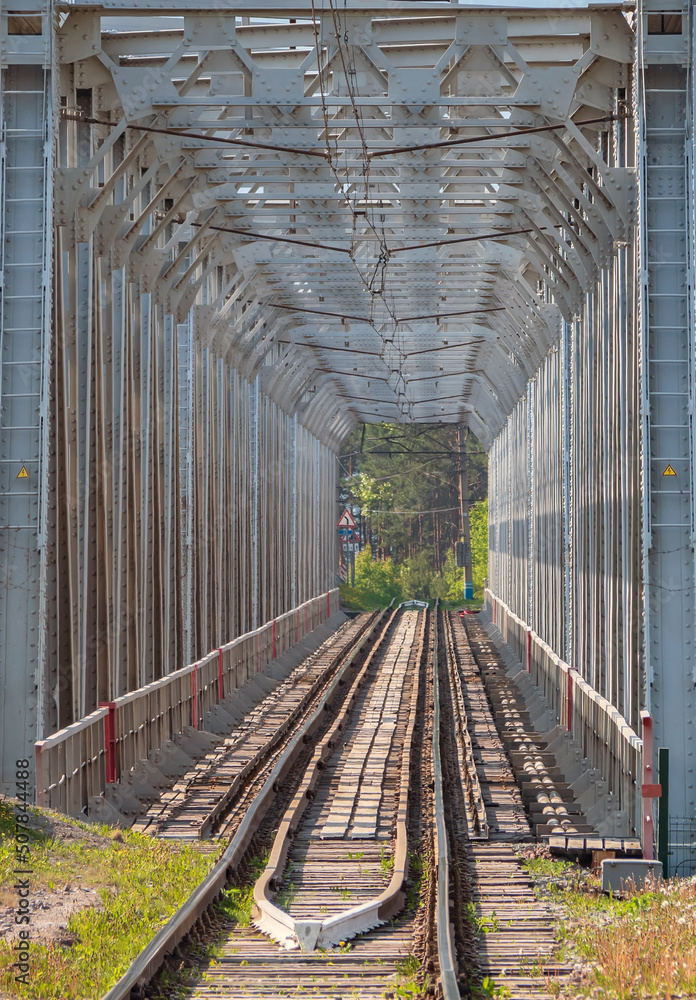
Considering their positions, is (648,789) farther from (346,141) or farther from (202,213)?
Answer: (202,213)

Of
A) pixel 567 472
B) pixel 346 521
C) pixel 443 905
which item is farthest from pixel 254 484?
pixel 346 521

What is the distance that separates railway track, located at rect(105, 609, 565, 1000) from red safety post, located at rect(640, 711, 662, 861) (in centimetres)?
110

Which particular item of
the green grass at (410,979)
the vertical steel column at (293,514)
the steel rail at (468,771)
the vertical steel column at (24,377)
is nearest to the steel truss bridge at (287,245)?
the vertical steel column at (24,377)

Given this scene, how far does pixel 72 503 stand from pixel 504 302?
12.2 m

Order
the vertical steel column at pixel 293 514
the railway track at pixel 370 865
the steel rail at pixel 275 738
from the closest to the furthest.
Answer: the railway track at pixel 370 865
the steel rail at pixel 275 738
the vertical steel column at pixel 293 514

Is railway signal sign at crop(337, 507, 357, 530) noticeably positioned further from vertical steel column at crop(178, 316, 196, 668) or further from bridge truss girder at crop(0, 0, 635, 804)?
vertical steel column at crop(178, 316, 196, 668)

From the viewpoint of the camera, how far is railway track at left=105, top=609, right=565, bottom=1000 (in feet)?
25.5

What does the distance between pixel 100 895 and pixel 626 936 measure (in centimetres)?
374

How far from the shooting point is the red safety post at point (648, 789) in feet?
35.2

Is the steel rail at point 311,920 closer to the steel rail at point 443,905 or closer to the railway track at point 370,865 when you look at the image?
the railway track at point 370,865

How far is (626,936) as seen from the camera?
7969 mm

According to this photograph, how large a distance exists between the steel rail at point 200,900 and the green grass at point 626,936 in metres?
2.30

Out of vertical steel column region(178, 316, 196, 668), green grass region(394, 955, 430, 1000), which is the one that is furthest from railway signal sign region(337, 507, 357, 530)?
green grass region(394, 955, 430, 1000)

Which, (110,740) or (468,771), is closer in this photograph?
(110,740)
